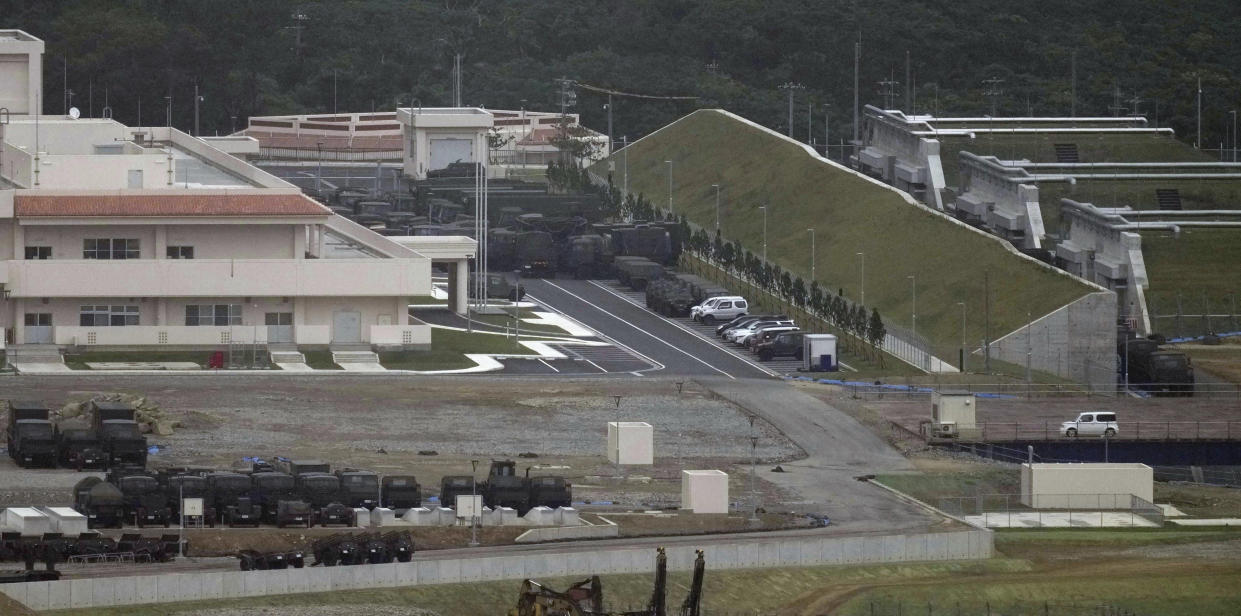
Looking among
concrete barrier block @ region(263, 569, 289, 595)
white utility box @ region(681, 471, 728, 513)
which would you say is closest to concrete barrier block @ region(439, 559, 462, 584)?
concrete barrier block @ region(263, 569, 289, 595)

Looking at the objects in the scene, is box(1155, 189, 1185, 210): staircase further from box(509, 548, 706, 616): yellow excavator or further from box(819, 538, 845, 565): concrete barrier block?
box(509, 548, 706, 616): yellow excavator

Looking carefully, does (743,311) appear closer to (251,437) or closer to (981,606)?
(251,437)

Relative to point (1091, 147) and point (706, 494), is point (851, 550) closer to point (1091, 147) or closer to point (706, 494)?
point (706, 494)

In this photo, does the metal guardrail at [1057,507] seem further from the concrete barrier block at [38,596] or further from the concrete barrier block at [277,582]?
the concrete barrier block at [38,596]

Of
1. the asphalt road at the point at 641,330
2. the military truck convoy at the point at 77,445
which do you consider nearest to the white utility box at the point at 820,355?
the asphalt road at the point at 641,330

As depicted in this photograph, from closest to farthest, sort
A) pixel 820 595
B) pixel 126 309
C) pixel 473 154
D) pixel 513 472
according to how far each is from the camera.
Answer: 1. pixel 820 595
2. pixel 513 472
3. pixel 126 309
4. pixel 473 154

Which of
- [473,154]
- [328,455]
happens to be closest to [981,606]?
[328,455]

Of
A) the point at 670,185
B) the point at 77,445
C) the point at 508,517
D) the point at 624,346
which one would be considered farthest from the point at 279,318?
the point at 670,185

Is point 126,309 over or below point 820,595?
over
